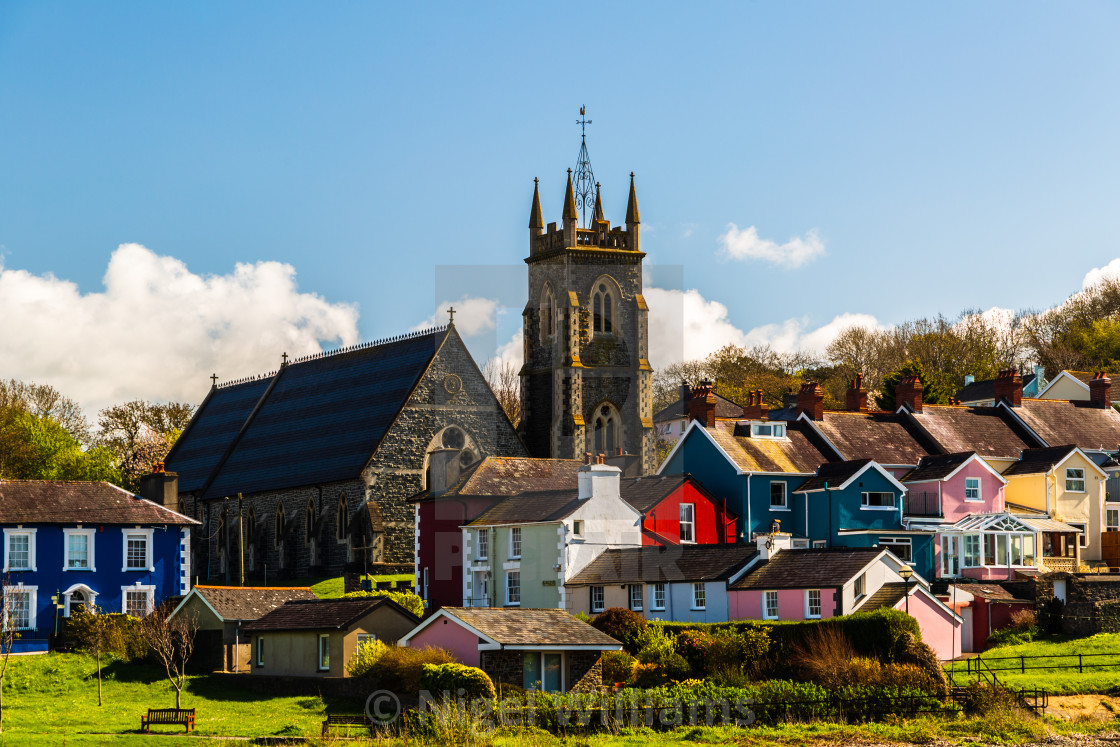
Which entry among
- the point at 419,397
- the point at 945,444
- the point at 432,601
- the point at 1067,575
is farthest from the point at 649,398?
the point at 1067,575

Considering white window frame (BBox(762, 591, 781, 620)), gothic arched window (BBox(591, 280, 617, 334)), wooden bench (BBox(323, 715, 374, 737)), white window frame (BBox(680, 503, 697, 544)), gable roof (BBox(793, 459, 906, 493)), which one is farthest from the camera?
gothic arched window (BBox(591, 280, 617, 334))

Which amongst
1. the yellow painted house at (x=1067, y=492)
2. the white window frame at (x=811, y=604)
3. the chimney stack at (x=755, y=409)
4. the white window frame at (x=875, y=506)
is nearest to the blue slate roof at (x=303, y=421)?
the chimney stack at (x=755, y=409)

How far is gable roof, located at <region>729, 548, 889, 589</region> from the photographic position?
49406 mm

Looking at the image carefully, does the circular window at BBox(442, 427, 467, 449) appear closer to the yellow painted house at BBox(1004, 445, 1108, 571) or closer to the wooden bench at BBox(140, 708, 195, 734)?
the yellow painted house at BBox(1004, 445, 1108, 571)

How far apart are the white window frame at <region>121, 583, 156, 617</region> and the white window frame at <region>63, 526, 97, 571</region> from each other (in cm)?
146

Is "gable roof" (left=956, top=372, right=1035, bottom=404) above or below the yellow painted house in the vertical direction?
above

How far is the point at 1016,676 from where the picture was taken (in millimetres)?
46500

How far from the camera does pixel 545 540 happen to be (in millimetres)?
55750

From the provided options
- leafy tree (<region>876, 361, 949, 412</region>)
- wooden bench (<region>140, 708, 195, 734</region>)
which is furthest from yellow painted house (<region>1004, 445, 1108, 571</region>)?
wooden bench (<region>140, 708, 195, 734</region>)

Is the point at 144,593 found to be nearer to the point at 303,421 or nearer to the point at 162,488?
the point at 162,488

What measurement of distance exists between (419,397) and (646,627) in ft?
104

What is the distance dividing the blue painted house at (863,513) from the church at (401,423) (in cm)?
1892

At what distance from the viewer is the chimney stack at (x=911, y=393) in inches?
2795

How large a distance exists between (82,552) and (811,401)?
30.8 metres
